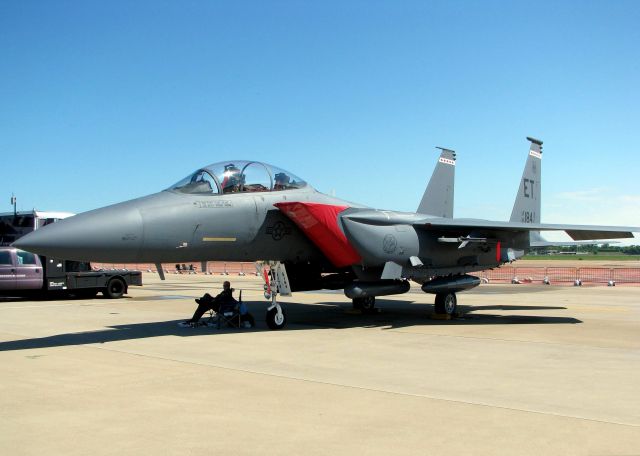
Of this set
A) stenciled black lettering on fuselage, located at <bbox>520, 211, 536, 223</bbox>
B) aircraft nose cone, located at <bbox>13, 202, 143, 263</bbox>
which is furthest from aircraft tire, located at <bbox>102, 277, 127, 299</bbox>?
stenciled black lettering on fuselage, located at <bbox>520, 211, 536, 223</bbox>

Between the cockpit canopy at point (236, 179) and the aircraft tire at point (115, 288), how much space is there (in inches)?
386

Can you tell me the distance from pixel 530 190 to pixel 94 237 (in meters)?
12.1

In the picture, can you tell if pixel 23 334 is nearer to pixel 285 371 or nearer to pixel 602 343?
pixel 285 371

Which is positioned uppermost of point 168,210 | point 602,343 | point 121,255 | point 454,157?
point 454,157

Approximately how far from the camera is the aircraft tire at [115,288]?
18031 mm

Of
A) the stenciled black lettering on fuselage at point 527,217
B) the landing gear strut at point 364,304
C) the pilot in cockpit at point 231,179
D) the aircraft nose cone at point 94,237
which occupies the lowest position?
the landing gear strut at point 364,304

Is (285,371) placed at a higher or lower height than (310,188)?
lower

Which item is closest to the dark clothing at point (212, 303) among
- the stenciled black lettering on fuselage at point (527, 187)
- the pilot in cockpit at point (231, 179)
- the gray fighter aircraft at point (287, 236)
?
the gray fighter aircraft at point (287, 236)

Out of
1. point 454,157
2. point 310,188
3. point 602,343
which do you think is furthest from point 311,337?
point 454,157

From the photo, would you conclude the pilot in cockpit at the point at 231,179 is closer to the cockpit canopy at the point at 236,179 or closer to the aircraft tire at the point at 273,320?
the cockpit canopy at the point at 236,179

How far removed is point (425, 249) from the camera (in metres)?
11.6

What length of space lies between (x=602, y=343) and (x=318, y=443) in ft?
21.2

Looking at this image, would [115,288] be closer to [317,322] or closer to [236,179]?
[317,322]

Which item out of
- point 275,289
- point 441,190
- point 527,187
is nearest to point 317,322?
point 275,289
